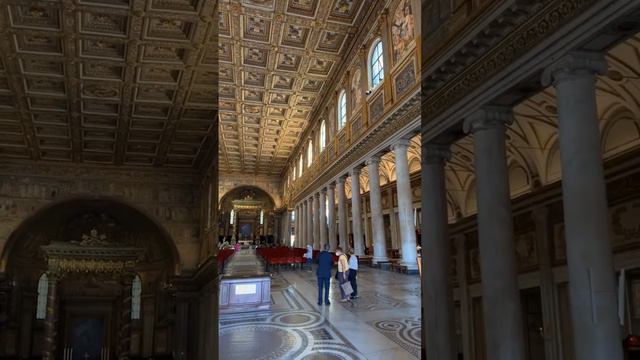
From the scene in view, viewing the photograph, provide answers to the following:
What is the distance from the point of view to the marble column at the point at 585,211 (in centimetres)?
213

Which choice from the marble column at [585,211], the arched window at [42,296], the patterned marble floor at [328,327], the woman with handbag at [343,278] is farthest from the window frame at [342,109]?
the marble column at [585,211]

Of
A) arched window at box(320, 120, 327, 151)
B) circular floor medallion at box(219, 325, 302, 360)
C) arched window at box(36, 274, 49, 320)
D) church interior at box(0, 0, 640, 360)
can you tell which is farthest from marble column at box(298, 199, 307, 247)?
arched window at box(36, 274, 49, 320)

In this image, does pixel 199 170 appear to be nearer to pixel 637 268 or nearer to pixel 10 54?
pixel 10 54

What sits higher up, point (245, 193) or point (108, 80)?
point (108, 80)

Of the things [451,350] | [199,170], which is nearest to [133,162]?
[199,170]

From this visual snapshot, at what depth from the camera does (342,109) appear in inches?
46.1

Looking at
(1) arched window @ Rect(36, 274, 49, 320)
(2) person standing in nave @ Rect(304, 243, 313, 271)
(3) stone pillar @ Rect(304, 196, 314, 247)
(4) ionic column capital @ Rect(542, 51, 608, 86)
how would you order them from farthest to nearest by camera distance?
(4) ionic column capital @ Rect(542, 51, 608, 86)
(3) stone pillar @ Rect(304, 196, 314, 247)
(2) person standing in nave @ Rect(304, 243, 313, 271)
(1) arched window @ Rect(36, 274, 49, 320)

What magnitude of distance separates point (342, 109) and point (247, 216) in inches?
17.3

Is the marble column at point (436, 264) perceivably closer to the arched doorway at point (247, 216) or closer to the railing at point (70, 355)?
the arched doorway at point (247, 216)

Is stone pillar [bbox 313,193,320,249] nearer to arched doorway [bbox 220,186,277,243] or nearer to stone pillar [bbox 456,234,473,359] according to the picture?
arched doorway [bbox 220,186,277,243]

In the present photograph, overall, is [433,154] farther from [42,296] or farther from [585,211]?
[585,211]

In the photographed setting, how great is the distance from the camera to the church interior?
76 cm

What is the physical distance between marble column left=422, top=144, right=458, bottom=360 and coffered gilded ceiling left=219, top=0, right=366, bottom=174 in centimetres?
50

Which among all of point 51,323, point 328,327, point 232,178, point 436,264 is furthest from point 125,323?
point 436,264
